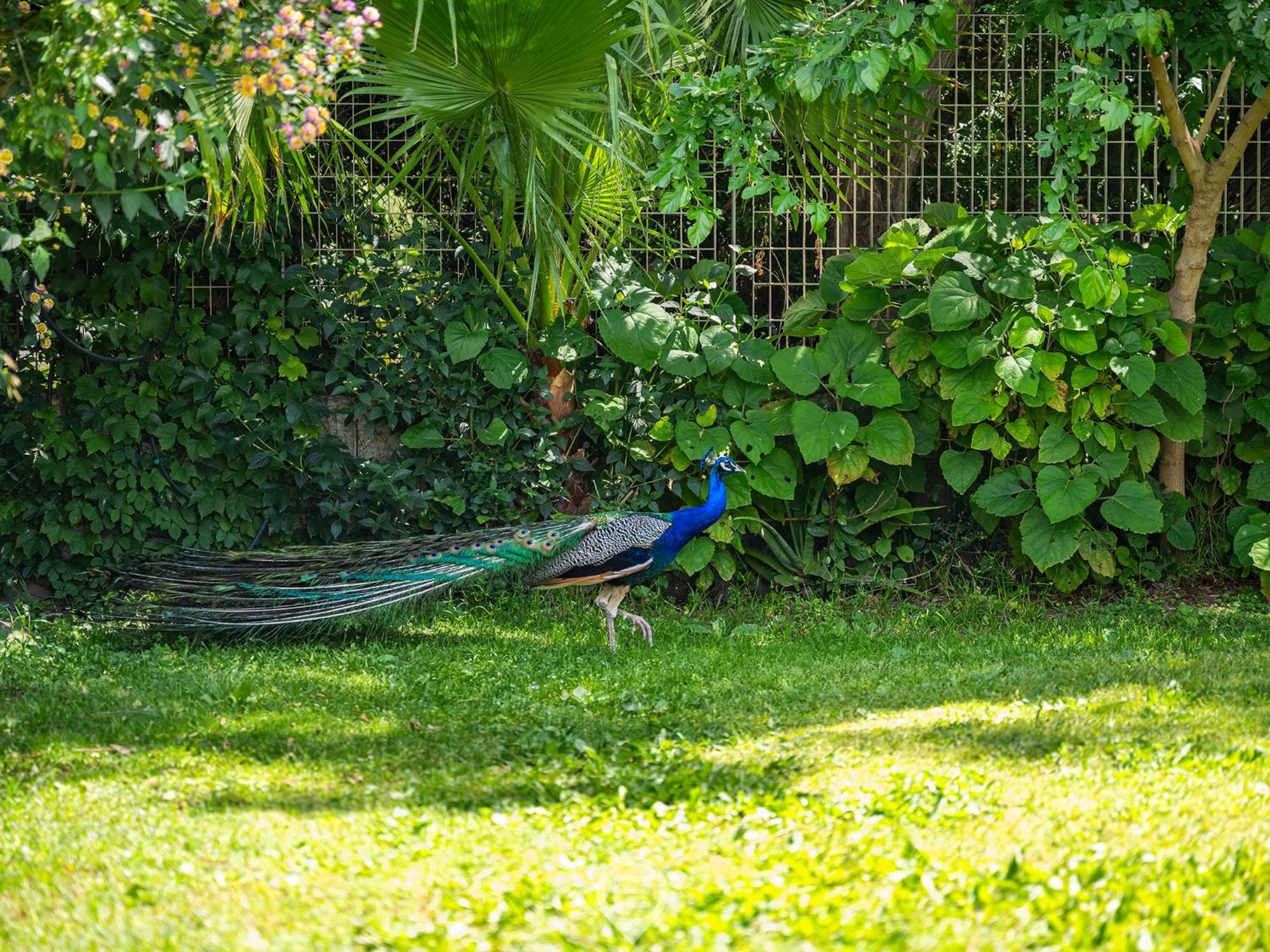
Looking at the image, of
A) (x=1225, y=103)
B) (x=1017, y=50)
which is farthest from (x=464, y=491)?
(x=1225, y=103)

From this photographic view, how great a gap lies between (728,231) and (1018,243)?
1.72m

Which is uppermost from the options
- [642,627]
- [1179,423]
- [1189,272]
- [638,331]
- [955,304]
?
[1189,272]

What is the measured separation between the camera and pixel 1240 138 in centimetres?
695

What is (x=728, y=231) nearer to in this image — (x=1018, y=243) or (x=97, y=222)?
(x=1018, y=243)

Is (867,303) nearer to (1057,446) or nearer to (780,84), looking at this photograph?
(1057,446)

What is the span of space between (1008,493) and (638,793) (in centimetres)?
398

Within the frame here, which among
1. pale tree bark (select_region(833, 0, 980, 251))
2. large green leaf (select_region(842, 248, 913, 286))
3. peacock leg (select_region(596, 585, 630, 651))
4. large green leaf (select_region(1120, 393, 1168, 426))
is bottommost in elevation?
peacock leg (select_region(596, 585, 630, 651))

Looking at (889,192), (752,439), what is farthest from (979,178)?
(752,439)

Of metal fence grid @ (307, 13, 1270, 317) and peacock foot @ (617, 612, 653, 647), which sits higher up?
metal fence grid @ (307, 13, 1270, 317)

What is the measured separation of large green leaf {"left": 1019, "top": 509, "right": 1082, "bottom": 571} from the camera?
6918 mm

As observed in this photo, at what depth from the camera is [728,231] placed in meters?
7.88

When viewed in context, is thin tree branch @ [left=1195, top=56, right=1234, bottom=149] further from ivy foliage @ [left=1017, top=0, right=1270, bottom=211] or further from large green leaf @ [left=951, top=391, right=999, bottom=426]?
large green leaf @ [left=951, top=391, right=999, bottom=426]

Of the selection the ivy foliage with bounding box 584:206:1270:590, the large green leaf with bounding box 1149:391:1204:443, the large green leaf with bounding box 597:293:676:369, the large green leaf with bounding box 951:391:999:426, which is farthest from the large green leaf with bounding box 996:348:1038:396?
the large green leaf with bounding box 597:293:676:369

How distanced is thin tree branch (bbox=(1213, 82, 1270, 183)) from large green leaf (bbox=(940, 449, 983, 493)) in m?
1.97
